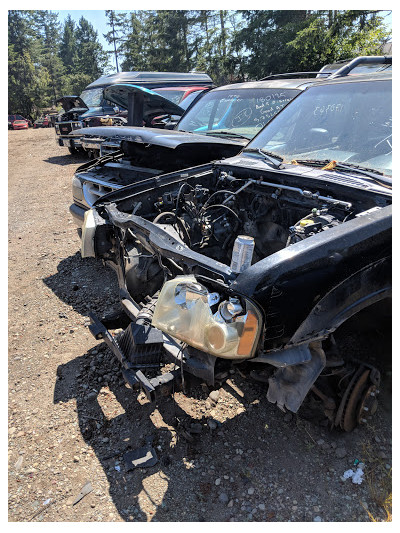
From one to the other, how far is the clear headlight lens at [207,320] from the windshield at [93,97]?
439 inches

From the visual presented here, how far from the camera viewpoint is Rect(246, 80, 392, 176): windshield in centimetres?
263

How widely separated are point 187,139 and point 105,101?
8.52 m

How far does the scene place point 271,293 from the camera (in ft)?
5.74

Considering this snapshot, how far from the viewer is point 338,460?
87.7 inches

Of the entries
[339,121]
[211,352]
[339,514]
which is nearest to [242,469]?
[339,514]

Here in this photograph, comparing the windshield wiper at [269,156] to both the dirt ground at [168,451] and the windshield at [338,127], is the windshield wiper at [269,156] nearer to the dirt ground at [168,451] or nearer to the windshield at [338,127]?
the windshield at [338,127]

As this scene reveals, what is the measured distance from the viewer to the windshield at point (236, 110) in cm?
452

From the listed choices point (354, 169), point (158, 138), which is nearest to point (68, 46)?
point (158, 138)

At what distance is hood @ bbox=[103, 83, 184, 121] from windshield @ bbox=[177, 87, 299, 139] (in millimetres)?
393

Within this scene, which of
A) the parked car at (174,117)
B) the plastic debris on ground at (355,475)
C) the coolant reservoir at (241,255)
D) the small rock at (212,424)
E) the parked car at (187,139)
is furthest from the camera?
the parked car at (174,117)

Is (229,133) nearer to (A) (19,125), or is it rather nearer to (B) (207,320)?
(B) (207,320)

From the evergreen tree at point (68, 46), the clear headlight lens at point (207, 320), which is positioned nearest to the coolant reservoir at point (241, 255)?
the clear headlight lens at point (207, 320)

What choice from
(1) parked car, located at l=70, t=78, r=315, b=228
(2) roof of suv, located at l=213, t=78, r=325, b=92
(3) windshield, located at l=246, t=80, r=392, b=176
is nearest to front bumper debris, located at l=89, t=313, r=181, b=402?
(3) windshield, located at l=246, t=80, r=392, b=176

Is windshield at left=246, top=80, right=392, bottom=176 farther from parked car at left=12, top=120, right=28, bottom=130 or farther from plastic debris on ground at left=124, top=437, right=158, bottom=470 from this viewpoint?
parked car at left=12, top=120, right=28, bottom=130
